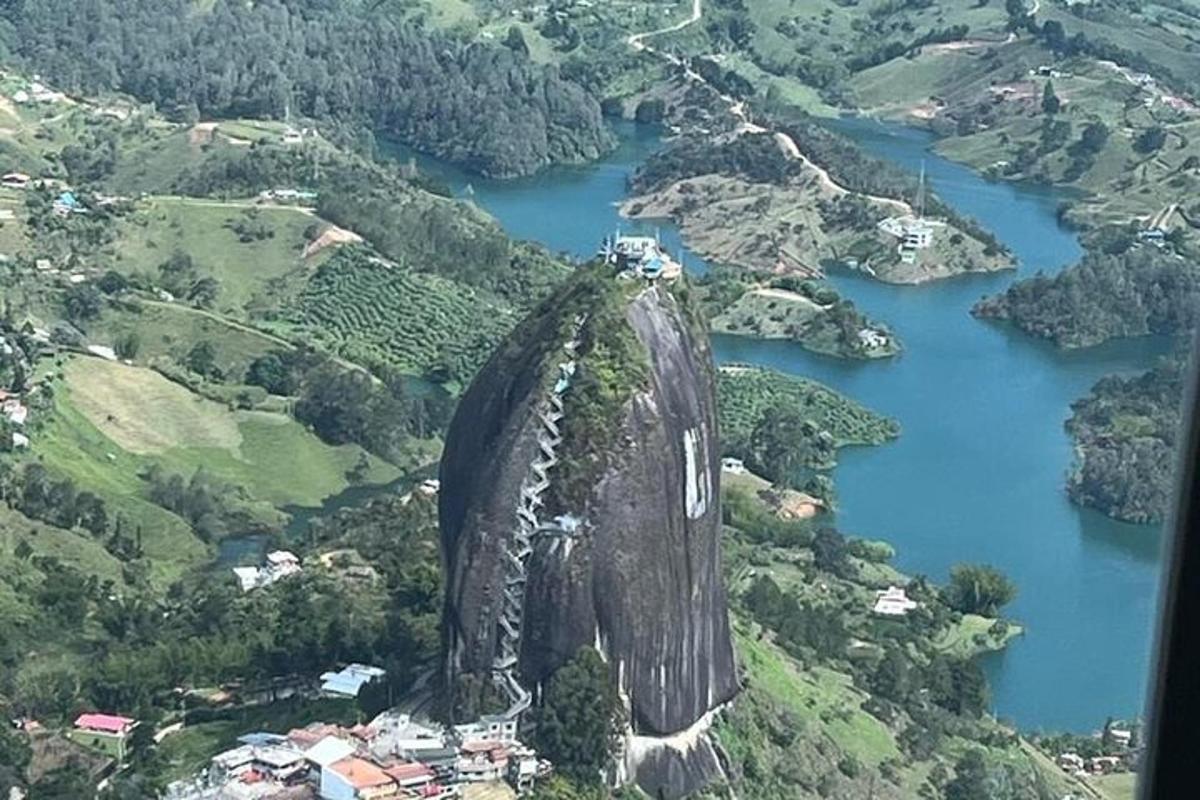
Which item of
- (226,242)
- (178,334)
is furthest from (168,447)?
(226,242)

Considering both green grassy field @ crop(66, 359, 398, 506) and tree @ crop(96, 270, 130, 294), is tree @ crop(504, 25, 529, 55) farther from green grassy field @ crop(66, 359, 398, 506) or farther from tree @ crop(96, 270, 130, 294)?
green grassy field @ crop(66, 359, 398, 506)

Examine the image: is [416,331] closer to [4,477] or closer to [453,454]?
[4,477]

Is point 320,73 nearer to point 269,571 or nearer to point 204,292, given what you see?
point 204,292

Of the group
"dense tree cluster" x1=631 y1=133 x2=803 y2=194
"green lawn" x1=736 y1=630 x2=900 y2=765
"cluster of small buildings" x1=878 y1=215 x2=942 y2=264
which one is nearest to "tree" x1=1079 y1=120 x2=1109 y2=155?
"dense tree cluster" x1=631 y1=133 x2=803 y2=194

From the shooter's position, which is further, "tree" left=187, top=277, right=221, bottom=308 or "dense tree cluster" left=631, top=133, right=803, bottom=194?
"dense tree cluster" left=631, top=133, right=803, bottom=194

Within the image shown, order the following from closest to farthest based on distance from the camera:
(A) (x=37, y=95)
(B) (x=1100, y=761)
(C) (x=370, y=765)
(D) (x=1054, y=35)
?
1. (C) (x=370, y=765)
2. (B) (x=1100, y=761)
3. (A) (x=37, y=95)
4. (D) (x=1054, y=35)

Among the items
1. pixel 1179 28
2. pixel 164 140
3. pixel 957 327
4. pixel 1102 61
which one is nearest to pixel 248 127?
pixel 164 140

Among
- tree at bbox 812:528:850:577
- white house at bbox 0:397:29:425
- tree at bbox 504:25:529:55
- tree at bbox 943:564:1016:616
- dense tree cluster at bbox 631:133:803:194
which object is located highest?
white house at bbox 0:397:29:425
